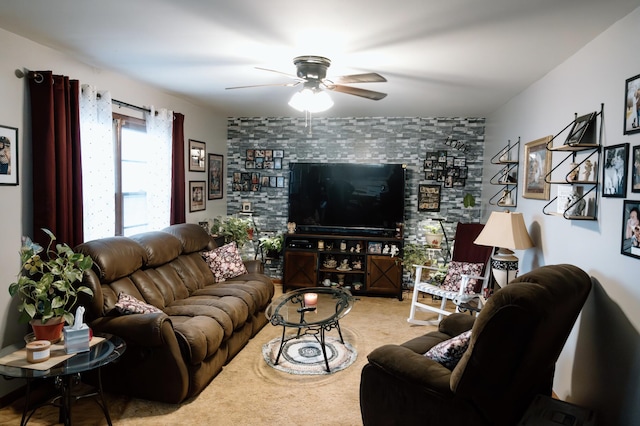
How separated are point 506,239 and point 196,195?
3.61m

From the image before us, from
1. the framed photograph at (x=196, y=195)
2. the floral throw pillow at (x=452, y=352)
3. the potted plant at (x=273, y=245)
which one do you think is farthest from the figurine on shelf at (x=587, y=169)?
the framed photograph at (x=196, y=195)

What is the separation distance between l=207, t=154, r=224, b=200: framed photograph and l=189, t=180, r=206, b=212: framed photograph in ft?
0.70

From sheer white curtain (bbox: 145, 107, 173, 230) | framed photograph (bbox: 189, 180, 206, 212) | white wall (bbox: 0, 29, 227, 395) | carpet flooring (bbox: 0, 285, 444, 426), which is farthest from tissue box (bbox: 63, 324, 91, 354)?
framed photograph (bbox: 189, 180, 206, 212)

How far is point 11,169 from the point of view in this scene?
275 centimetres

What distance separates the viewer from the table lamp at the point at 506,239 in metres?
3.47

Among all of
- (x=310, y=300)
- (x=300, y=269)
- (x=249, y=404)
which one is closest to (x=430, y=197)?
(x=300, y=269)

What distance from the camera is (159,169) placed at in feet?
14.2

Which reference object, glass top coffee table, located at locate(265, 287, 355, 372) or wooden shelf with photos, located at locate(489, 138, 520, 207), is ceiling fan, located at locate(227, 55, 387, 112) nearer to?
glass top coffee table, located at locate(265, 287, 355, 372)

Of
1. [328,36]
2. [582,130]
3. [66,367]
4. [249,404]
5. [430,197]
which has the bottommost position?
[249,404]

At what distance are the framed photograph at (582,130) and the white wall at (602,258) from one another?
73mm

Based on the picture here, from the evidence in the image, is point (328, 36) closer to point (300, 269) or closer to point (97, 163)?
point (97, 163)

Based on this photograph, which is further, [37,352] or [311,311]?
[311,311]

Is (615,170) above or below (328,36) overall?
below

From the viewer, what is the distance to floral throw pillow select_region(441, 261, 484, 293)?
14.5ft
